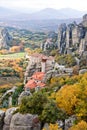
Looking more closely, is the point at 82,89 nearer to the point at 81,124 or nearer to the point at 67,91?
the point at 67,91

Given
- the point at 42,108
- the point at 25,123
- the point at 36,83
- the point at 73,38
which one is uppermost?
the point at 42,108

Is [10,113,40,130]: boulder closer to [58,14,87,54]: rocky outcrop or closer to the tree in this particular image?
the tree

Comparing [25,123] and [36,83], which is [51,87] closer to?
[36,83]

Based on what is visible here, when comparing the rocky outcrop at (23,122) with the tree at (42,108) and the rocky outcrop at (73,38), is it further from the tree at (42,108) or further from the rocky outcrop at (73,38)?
the rocky outcrop at (73,38)

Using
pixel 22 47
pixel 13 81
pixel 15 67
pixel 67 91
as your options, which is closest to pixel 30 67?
pixel 13 81

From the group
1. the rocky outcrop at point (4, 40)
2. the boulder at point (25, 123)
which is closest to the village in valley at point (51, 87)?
the boulder at point (25, 123)

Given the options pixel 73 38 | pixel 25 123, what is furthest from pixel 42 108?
pixel 73 38

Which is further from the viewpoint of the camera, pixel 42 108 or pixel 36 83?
pixel 36 83

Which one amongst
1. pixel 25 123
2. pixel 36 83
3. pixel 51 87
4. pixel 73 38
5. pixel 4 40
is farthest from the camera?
pixel 4 40
